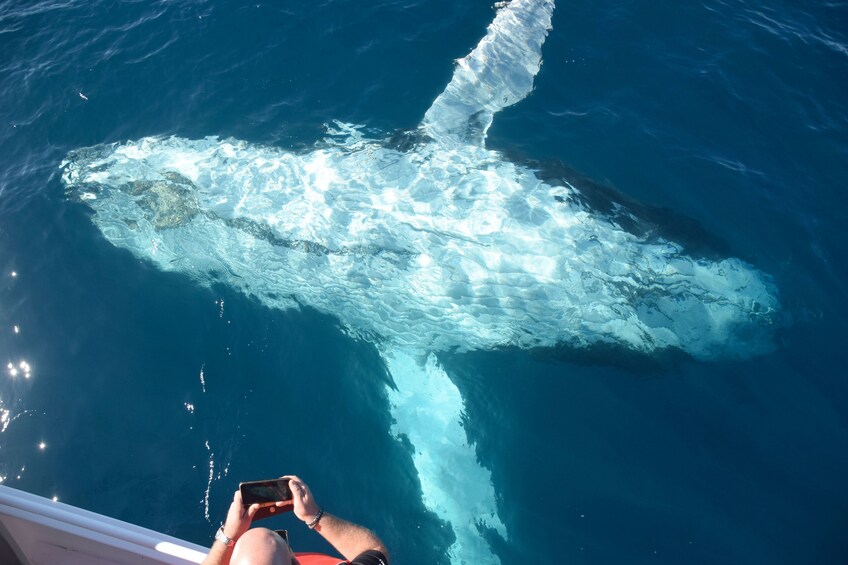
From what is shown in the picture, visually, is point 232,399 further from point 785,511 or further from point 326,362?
point 785,511

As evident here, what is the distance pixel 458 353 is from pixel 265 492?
6.28 metres

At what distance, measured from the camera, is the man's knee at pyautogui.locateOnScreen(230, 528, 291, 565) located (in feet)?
12.5

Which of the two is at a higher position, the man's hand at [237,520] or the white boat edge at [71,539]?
the man's hand at [237,520]

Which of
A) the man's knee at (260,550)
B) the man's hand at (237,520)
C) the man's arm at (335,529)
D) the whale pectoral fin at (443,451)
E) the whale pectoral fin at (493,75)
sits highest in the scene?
the whale pectoral fin at (493,75)

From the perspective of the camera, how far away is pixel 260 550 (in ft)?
12.7

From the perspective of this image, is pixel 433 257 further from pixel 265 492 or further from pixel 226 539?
pixel 226 539

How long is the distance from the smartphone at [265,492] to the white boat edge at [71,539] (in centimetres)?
113

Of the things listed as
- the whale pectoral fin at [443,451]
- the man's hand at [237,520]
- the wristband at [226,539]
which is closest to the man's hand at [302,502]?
the man's hand at [237,520]

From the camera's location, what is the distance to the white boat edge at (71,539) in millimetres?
5473

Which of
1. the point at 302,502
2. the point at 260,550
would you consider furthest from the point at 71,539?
the point at 260,550

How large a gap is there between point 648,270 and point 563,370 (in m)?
2.37

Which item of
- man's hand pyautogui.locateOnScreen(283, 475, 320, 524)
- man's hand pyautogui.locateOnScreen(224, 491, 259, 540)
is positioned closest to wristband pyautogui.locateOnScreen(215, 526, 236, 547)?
man's hand pyautogui.locateOnScreen(224, 491, 259, 540)

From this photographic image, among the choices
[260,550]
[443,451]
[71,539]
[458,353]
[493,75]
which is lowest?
[443,451]

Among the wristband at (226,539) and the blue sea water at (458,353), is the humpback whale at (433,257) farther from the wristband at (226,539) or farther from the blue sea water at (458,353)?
the wristband at (226,539)
